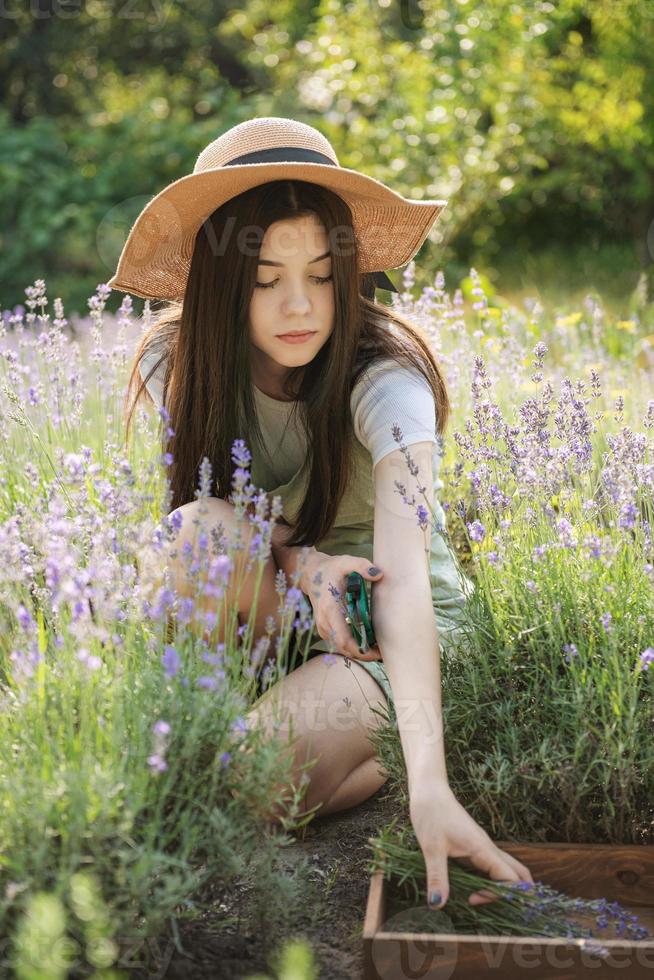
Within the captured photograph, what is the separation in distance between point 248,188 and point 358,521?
2.57ft

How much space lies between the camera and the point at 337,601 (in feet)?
6.89

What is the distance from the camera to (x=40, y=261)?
827 cm

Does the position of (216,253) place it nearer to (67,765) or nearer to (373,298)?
(373,298)

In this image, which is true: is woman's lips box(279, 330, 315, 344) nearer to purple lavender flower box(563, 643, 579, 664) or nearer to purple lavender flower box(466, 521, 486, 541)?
purple lavender flower box(466, 521, 486, 541)

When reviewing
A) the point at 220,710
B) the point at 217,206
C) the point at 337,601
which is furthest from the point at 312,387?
the point at 220,710

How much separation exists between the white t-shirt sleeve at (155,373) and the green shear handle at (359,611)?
2.91 ft

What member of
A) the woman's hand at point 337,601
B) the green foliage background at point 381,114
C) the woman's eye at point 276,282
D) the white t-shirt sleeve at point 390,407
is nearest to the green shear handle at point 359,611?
the woman's hand at point 337,601

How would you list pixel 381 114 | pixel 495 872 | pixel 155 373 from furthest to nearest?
pixel 381 114 → pixel 155 373 → pixel 495 872

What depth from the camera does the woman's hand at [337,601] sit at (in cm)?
209

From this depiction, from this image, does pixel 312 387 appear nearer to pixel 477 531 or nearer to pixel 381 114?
pixel 477 531

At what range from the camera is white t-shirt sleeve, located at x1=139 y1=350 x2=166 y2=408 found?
279 cm

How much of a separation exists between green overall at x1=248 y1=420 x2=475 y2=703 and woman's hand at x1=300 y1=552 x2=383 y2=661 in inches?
12.8

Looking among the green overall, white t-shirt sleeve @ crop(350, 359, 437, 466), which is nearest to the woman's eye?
white t-shirt sleeve @ crop(350, 359, 437, 466)

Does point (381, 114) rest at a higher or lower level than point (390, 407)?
higher
